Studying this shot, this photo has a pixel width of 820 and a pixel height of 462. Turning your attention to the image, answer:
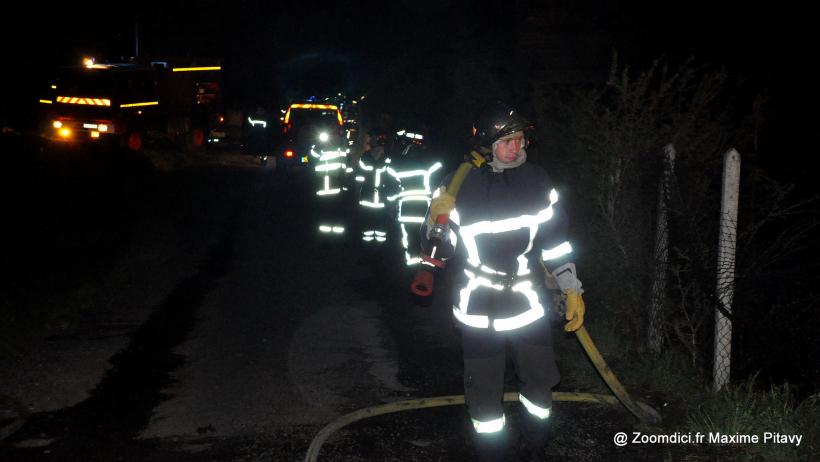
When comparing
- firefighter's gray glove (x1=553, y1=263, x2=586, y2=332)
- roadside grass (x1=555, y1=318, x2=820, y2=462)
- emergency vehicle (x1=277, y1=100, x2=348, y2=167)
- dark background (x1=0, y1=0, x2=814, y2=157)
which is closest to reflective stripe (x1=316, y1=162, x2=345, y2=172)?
emergency vehicle (x1=277, y1=100, x2=348, y2=167)

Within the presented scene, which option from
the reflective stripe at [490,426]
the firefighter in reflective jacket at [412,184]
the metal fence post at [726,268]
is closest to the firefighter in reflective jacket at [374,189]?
the firefighter in reflective jacket at [412,184]

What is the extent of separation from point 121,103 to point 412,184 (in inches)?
700

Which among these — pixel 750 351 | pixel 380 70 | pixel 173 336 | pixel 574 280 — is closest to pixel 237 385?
pixel 173 336

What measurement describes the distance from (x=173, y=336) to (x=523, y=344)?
13.9ft

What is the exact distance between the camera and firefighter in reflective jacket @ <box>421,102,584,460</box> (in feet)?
14.4

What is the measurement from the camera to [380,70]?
1379 inches

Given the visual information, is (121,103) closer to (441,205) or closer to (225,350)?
(225,350)

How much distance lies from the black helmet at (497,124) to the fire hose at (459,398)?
4.7 inches

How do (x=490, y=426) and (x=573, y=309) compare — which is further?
(x=573, y=309)

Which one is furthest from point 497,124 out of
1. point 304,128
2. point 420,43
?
point 420,43

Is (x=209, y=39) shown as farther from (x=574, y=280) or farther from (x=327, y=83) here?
(x=574, y=280)

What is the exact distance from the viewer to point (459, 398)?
5754 millimetres

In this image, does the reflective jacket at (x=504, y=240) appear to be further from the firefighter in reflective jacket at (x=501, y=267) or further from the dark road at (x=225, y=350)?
the dark road at (x=225, y=350)

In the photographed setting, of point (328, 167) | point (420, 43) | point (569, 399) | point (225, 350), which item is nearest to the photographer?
point (569, 399)
